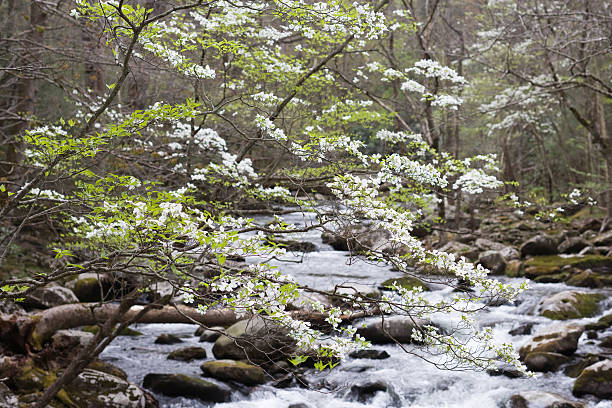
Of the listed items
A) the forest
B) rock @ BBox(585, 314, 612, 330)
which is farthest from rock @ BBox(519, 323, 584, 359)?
rock @ BBox(585, 314, 612, 330)

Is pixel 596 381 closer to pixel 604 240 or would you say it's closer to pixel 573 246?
pixel 573 246

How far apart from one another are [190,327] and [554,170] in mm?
21010

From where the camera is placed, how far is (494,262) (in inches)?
527

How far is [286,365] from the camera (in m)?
8.13

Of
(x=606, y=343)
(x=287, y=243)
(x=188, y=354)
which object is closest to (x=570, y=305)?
(x=606, y=343)

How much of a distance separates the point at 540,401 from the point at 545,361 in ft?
4.50

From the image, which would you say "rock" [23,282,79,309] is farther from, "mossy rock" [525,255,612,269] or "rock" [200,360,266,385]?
"mossy rock" [525,255,612,269]

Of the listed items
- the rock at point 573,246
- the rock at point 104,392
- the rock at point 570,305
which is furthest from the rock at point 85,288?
the rock at point 573,246

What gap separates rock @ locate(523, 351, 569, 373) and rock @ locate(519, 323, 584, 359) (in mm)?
161

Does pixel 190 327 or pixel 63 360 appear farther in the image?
pixel 190 327

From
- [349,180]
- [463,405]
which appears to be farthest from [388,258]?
[463,405]

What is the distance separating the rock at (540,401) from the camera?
640 centimetres

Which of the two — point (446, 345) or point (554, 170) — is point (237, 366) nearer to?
point (446, 345)

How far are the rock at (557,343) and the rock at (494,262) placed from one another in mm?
4981
